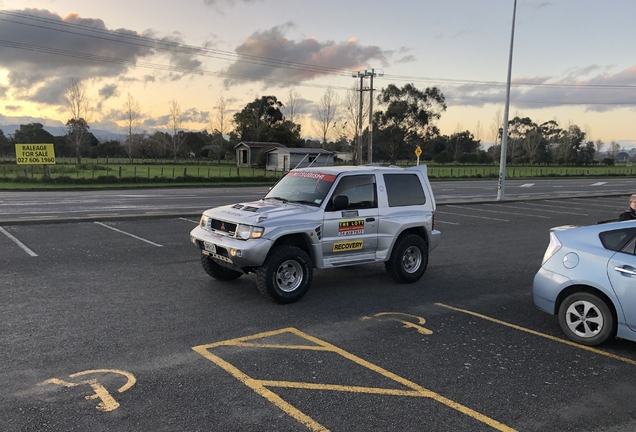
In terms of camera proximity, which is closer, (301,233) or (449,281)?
(301,233)

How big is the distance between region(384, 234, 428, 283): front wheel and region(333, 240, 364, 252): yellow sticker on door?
75 cm

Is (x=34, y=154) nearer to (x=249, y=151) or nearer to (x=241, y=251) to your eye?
(x=241, y=251)

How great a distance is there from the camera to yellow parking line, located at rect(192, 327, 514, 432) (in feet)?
12.9

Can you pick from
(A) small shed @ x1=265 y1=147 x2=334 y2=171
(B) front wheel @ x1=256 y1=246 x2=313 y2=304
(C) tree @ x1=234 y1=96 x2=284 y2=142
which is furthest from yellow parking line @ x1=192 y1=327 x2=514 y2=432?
(C) tree @ x1=234 y1=96 x2=284 y2=142

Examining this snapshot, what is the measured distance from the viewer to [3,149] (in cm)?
9338

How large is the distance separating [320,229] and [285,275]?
2.72 feet

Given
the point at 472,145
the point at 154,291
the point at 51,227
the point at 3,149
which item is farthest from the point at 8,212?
the point at 472,145

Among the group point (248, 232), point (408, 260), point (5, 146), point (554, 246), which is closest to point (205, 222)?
point (248, 232)

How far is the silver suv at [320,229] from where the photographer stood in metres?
6.76

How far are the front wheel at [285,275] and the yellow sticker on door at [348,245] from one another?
21.9 inches

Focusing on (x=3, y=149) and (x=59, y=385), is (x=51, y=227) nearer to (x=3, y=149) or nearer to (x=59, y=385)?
(x=59, y=385)

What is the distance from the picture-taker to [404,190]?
27.2 ft

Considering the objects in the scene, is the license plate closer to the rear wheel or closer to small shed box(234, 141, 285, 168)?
the rear wheel

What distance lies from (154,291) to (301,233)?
8.10 feet
